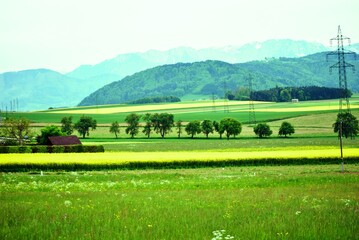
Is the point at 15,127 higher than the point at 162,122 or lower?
higher

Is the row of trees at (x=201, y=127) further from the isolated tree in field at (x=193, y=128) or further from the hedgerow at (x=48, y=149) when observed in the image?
the hedgerow at (x=48, y=149)

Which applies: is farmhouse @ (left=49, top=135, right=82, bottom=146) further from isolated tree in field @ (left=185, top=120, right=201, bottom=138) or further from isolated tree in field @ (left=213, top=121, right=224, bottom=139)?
isolated tree in field @ (left=185, top=120, right=201, bottom=138)

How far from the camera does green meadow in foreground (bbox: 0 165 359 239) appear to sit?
15.7 meters

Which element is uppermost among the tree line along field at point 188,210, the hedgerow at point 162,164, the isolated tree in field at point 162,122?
the isolated tree in field at point 162,122

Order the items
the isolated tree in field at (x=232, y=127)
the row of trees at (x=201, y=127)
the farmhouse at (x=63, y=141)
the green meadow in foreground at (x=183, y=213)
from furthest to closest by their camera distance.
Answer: the isolated tree in field at (x=232, y=127) < the row of trees at (x=201, y=127) < the farmhouse at (x=63, y=141) < the green meadow in foreground at (x=183, y=213)

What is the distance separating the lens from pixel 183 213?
19250 mm

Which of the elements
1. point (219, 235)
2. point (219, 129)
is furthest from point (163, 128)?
point (219, 235)

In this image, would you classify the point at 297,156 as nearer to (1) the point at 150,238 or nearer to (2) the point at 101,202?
(2) the point at 101,202

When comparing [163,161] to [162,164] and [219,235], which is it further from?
[219,235]

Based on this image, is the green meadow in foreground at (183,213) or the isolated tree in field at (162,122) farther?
the isolated tree in field at (162,122)

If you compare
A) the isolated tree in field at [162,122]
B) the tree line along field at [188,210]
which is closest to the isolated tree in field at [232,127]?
the isolated tree in field at [162,122]

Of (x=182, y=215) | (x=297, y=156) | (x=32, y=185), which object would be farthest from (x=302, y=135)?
(x=182, y=215)

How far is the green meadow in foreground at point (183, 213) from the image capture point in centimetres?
1567

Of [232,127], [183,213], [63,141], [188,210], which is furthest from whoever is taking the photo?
[232,127]
